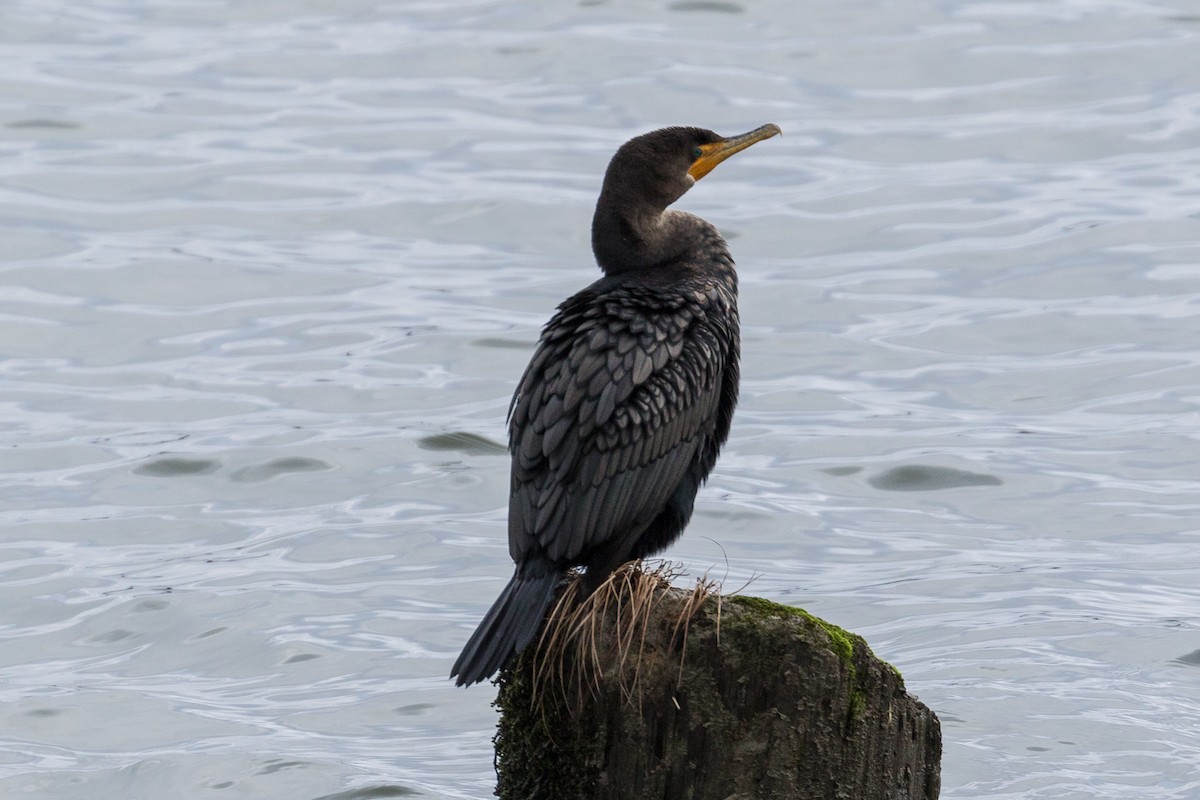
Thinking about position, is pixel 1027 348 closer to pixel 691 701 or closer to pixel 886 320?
Answer: pixel 886 320

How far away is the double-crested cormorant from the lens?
6.14 metres

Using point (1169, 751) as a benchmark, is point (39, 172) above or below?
above

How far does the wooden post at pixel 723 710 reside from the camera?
17.5 feet

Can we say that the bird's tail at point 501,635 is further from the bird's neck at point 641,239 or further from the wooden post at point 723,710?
the bird's neck at point 641,239

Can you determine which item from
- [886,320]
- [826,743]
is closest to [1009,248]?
[886,320]

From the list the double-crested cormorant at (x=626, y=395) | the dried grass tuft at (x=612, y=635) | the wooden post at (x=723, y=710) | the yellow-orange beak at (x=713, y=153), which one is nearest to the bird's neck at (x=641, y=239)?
the double-crested cormorant at (x=626, y=395)

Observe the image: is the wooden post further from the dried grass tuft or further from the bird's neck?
the bird's neck

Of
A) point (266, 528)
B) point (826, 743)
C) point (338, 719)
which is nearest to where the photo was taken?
point (826, 743)

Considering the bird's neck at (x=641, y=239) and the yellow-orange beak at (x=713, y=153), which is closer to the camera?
the bird's neck at (x=641, y=239)

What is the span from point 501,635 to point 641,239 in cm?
186

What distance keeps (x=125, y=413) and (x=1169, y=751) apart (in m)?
8.39

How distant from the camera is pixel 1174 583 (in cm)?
1098

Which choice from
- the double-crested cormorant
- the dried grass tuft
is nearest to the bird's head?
the double-crested cormorant

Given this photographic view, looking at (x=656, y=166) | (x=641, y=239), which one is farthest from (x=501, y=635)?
(x=656, y=166)
